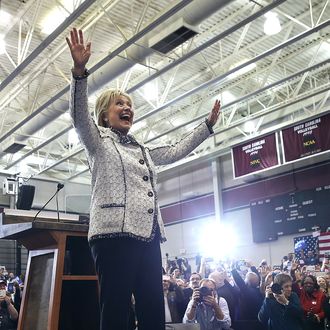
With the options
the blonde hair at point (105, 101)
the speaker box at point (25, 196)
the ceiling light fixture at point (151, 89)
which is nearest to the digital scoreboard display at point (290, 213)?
the ceiling light fixture at point (151, 89)

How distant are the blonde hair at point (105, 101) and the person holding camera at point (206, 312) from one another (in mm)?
3218

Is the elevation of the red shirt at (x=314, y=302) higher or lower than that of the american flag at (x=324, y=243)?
lower

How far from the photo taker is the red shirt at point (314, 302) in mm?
5059

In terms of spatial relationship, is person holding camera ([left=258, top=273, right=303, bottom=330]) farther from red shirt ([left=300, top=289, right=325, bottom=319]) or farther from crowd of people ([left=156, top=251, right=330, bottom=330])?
red shirt ([left=300, top=289, right=325, bottom=319])

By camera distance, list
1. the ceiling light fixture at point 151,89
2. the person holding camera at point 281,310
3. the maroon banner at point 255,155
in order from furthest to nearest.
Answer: the maroon banner at point 255,155, the ceiling light fixture at point 151,89, the person holding camera at point 281,310

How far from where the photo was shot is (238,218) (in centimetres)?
1173

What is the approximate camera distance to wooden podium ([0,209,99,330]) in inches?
72.5

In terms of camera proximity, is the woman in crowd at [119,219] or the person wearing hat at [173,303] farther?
the person wearing hat at [173,303]

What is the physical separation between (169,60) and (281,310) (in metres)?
5.57

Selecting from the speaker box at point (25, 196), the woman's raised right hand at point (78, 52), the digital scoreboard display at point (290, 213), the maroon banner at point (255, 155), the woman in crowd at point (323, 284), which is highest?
the maroon banner at point (255, 155)

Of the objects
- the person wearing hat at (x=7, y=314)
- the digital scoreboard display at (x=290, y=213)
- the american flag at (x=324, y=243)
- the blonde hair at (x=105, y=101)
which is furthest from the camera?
the digital scoreboard display at (x=290, y=213)

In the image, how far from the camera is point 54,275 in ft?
6.05

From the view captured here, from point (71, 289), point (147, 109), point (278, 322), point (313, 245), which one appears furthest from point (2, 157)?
point (71, 289)

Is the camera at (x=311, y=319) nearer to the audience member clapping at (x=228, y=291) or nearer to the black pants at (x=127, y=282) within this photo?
the audience member clapping at (x=228, y=291)
